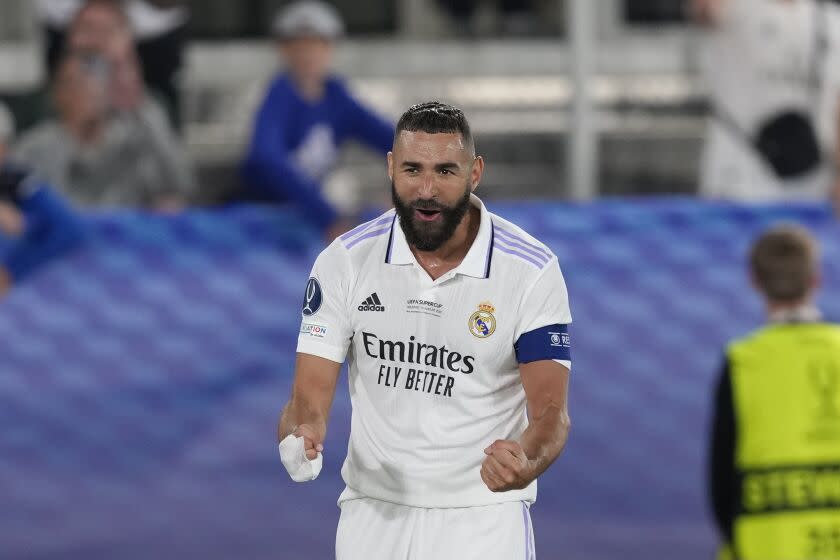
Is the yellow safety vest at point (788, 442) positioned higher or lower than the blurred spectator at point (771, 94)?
lower

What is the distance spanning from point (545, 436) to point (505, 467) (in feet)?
0.57

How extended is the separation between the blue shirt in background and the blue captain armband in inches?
95.6

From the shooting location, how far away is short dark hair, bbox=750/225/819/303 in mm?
4090

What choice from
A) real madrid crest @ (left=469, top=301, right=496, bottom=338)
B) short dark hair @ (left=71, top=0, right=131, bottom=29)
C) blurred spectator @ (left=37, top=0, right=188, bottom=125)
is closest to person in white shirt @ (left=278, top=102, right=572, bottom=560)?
real madrid crest @ (left=469, top=301, right=496, bottom=338)

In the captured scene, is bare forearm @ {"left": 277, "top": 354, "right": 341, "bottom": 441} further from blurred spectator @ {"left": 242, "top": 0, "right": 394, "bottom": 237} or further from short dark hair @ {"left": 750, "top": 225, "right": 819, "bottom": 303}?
blurred spectator @ {"left": 242, "top": 0, "right": 394, "bottom": 237}

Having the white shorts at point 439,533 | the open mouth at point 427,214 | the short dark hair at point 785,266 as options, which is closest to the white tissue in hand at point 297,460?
the white shorts at point 439,533

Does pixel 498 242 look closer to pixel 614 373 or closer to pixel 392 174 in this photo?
pixel 392 174

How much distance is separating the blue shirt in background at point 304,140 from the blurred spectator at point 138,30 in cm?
34

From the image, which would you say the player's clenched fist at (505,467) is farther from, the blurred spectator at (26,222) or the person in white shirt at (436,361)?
the blurred spectator at (26,222)

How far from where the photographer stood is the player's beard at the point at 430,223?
3.06m

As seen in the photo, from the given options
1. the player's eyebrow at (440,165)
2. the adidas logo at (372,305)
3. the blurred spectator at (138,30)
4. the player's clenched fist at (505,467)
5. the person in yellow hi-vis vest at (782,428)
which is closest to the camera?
the player's clenched fist at (505,467)

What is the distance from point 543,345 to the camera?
311cm

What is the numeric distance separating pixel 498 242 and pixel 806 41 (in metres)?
2.85

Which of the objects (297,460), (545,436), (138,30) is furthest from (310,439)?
(138,30)
